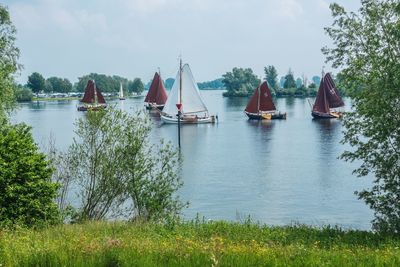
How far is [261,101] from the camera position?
10494 cm

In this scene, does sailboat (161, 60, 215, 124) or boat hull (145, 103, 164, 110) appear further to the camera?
boat hull (145, 103, 164, 110)

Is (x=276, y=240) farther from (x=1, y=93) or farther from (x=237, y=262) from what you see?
(x=1, y=93)

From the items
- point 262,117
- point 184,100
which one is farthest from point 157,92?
point 262,117

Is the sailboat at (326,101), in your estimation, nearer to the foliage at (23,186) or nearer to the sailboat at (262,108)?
the sailboat at (262,108)

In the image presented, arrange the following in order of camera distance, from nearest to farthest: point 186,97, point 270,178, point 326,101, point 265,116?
1. point 270,178
2. point 186,97
3. point 265,116
4. point 326,101

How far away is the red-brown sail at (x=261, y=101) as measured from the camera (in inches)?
4090

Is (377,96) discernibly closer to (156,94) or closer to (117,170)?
(117,170)

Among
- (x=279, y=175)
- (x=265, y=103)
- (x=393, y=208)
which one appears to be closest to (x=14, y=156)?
(x=393, y=208)

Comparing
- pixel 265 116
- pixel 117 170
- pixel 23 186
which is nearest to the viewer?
pixel 23 186

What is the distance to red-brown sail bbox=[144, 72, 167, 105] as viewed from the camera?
132 metres

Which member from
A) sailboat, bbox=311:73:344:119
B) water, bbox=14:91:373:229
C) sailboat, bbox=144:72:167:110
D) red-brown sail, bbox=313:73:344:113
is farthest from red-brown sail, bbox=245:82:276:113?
sailboat, bbox=144:72:167:110

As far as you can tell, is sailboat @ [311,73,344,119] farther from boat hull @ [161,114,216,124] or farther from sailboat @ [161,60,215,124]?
sailboat @ [161,60,215,124]

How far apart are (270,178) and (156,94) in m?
94.5

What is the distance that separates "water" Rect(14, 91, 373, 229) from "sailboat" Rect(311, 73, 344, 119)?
24.7 m
